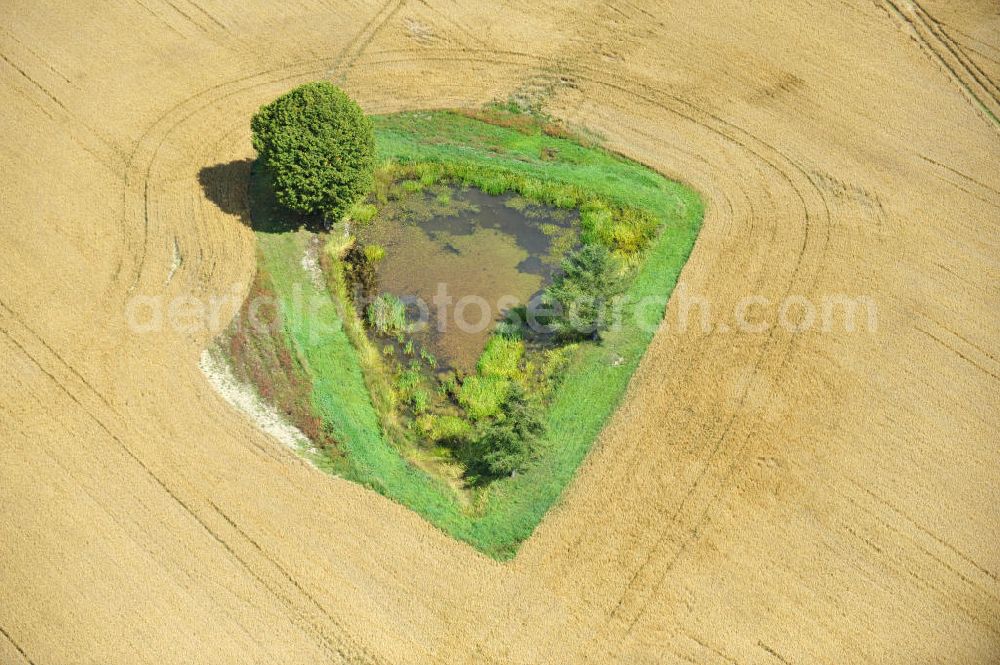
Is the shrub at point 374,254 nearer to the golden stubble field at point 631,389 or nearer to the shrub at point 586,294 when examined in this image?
the golden stubble field at point 631,389

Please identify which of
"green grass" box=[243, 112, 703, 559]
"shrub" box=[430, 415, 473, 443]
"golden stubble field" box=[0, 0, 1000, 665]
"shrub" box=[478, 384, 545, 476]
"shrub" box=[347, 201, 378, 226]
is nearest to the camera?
"golden stubble field" box=[0, 0, 1000, 665]

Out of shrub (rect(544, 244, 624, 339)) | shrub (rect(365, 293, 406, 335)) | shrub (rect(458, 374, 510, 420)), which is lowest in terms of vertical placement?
shrub (rect(365, 293, 406, 335))

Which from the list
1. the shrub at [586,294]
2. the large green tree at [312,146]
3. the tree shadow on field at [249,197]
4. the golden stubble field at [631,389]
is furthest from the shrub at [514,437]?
the tree shadow on field at [249,197]

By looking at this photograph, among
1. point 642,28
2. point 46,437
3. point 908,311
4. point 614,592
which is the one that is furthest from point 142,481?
point 642,28

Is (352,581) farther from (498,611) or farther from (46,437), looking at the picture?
(46,437)

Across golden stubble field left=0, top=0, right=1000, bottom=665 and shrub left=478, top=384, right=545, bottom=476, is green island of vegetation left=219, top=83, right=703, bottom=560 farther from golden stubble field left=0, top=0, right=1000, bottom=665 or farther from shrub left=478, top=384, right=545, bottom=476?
golden stubble field left=0, top=0, right=1000, bottom=665

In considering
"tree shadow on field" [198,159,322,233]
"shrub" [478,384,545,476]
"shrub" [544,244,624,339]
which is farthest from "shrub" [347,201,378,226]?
"shrub" [478,384,545,476]

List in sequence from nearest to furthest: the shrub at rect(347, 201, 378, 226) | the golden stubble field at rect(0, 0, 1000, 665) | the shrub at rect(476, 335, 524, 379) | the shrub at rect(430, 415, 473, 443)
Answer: the golden stubble field at rect(0, 0, 1000, 665)
the shrub at rect(430, 415, 473, 443)
the shrub at rect(476, 335, 524, 379)
the shrub at rect(347, 201, 378, 226)

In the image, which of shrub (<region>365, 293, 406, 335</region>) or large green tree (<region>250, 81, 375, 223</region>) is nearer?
shrub (<region>365, 293, 406, 335</region>)
